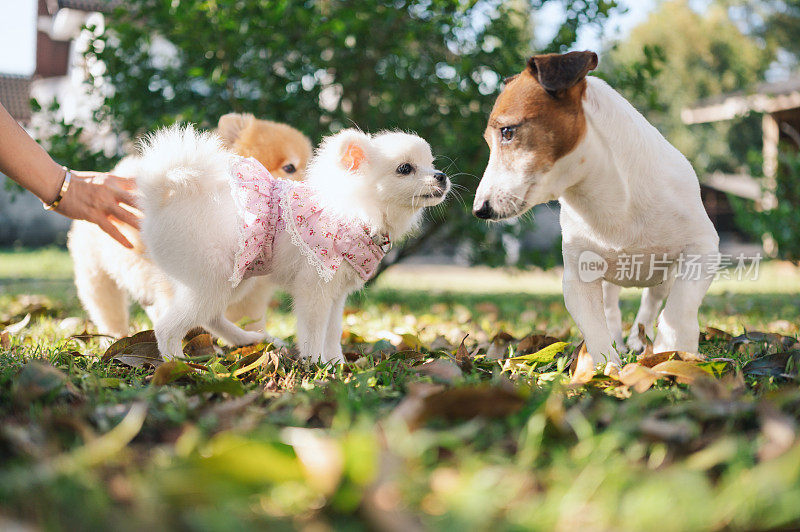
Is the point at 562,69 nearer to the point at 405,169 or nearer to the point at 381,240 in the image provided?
the point at 405,169

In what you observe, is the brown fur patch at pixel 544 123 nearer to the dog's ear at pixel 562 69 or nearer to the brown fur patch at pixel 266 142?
the dog's ear at pixel 562 69

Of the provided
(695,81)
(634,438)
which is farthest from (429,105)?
(695,81)

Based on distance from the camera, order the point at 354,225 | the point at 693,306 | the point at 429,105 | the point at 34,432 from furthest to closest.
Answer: the point at 429,105 < the point at 354,225 < the point at 693,306 < the point at 34,432

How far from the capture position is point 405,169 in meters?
3.13

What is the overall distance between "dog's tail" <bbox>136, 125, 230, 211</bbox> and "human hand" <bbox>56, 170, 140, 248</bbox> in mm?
360

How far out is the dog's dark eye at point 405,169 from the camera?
3124mm

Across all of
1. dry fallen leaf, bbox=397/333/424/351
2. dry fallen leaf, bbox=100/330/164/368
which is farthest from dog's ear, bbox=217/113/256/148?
dry fallen leaf, bbox=397/333/424/351

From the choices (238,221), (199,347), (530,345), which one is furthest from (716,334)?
(199,347)

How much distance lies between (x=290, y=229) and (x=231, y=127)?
61.6 inches

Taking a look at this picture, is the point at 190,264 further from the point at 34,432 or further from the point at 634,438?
the point at 634,438

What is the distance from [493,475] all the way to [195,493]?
21.8 inches

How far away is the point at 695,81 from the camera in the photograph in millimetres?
35969

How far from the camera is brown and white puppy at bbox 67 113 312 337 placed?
3.40m

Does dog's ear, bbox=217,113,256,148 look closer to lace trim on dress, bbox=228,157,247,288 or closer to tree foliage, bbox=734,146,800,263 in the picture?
lace trim on dress, bbox=228,157,247,288
